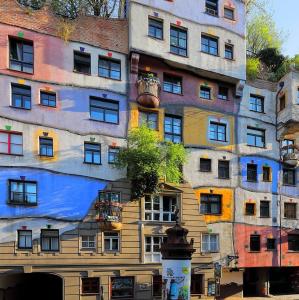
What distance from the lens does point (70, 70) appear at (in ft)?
77.1

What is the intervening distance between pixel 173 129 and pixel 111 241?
7724mm

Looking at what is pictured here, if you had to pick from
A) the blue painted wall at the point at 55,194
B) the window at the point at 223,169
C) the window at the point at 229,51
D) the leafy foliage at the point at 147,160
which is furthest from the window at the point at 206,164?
the window at the point at 229,51

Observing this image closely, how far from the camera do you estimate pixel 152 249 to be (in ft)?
80.0

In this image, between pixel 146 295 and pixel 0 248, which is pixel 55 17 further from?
pixel 146 295

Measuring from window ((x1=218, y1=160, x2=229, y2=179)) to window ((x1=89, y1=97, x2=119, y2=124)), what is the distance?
744 cm

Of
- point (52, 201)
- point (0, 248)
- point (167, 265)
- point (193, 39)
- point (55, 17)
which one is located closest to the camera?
point (167, 265)

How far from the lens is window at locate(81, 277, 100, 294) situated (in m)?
22.4

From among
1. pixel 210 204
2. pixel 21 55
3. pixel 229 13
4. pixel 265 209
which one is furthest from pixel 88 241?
pixel 229 13

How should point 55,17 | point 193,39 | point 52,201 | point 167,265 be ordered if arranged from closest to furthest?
point 167,265 → point 52,201 → point 55,17 → point 193,39

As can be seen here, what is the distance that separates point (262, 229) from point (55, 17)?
1836cm

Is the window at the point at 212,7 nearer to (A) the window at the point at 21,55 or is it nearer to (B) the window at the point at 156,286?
(A) the window at the point at 21,55

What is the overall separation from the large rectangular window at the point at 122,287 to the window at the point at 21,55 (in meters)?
12.2

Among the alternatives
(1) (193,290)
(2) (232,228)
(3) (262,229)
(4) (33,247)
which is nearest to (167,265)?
(4) (33,247)

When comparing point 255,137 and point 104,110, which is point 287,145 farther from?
point 104,110
